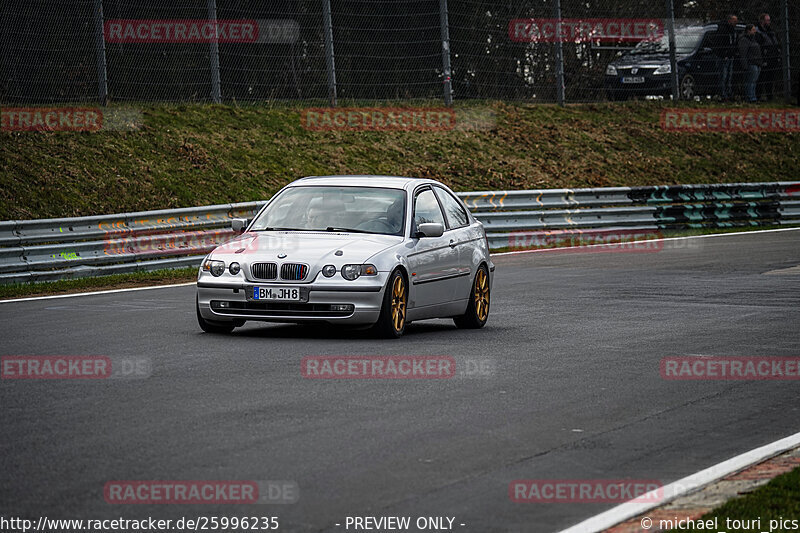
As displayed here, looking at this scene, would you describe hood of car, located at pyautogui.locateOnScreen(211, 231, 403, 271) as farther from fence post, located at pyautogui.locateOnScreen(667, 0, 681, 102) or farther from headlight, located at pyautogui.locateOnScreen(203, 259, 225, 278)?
fence post, located at pyautogui.locateOnScreen(667, 0, 681, 102)

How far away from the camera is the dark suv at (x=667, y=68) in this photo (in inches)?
1357

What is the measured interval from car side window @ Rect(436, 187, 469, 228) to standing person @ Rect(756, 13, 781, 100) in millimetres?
23030

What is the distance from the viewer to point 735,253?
874 inches

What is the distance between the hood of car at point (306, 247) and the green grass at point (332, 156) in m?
8.90

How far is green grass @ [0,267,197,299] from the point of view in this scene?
55.2 feet

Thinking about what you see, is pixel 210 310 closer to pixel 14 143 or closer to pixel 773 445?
pixel 773 445

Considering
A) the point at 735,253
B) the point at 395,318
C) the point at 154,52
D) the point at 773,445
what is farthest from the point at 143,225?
the point at 773,445

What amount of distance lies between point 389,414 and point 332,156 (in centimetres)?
1951

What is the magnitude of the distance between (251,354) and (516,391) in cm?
252
